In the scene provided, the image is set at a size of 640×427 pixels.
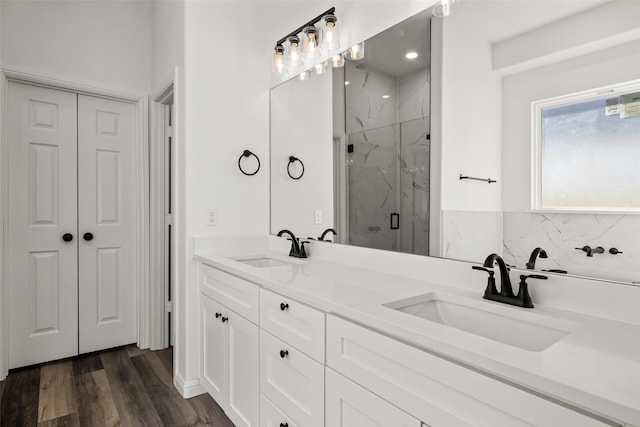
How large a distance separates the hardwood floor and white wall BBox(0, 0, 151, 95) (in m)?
2.08

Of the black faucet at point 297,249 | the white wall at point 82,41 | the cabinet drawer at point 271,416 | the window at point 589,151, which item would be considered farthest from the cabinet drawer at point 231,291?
the white wall at point 82,41

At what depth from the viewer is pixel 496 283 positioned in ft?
4.33

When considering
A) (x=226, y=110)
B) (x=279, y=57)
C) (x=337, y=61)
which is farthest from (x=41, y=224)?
(x=337, y=61)

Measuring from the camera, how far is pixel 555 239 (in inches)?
46.3

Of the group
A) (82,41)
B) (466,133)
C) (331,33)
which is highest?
(82,41)

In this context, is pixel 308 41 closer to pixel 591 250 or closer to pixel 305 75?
pixel 305 75

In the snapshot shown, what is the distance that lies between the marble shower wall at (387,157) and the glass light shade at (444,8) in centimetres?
23

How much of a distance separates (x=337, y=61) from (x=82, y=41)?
6.63 feet

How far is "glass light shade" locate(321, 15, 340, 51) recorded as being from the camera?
197cm

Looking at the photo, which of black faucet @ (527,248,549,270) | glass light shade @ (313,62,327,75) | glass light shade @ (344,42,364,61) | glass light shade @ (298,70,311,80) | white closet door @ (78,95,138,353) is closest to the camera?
black faucet @ (527,248,549,270)

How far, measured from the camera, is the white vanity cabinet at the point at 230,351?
5.52 feet

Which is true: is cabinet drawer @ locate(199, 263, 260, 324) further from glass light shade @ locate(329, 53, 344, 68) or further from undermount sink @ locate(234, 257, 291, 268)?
glass light shade @ locate(329, 53, 344, 68)

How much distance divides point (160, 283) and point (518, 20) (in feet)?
9.40

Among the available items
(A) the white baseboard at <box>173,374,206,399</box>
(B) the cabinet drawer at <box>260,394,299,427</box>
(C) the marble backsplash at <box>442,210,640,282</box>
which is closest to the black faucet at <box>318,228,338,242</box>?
(C) the marble backsplash at <box>442,210,640,282</box>
